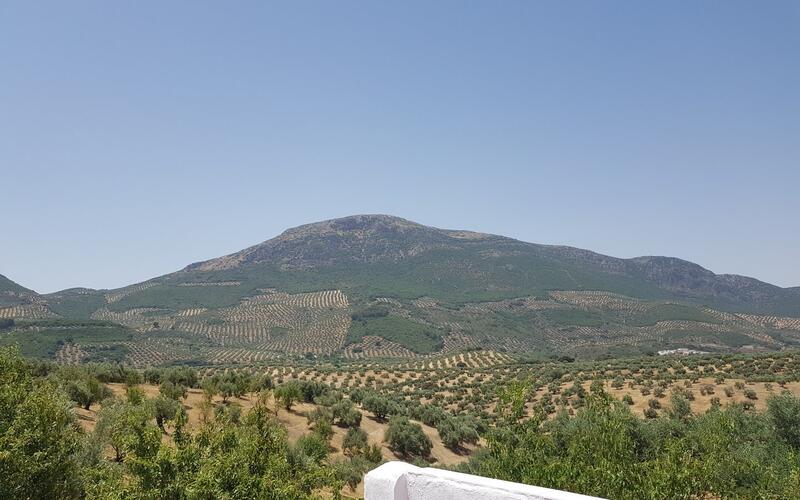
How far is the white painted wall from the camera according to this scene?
15.8 feet

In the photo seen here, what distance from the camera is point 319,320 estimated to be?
504 ft

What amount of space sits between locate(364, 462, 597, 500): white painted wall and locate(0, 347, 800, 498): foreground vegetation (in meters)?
3.53

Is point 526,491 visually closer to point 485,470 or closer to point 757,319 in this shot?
point 485,470

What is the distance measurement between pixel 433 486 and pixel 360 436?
18.6m

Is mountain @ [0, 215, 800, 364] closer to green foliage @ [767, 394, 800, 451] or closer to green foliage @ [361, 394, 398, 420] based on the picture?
green foliage @ [361, 394, 398, 420]

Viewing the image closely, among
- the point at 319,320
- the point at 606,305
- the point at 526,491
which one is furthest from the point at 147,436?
the point at 606,305

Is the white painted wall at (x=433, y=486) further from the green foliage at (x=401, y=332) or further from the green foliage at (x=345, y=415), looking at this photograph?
the green foliage at (x=401, y=332)

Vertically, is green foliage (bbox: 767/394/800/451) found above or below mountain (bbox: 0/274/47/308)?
below

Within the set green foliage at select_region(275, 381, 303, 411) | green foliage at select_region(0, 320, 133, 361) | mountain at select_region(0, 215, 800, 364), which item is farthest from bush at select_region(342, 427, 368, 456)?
green foliage at select_region(0, 320, 133, 361)

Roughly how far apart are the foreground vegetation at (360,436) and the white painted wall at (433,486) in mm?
3531

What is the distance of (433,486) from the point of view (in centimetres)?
525

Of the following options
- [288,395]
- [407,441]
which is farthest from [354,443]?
[288,395]

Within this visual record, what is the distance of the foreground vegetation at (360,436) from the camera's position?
26.3ft

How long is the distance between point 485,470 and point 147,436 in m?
7.18
